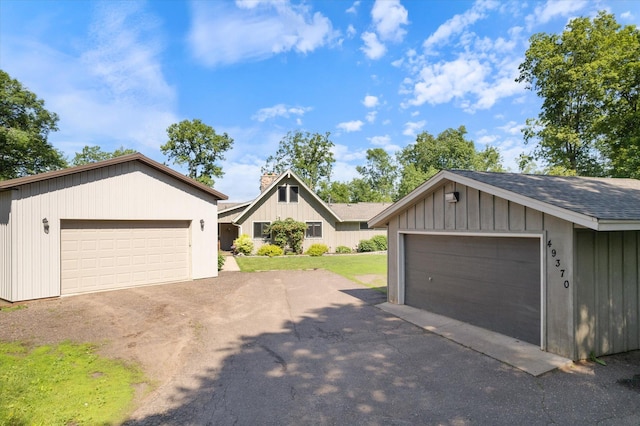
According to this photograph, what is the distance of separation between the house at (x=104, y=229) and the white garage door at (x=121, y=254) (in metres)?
0.03

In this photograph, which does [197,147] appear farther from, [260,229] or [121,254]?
[121,254]

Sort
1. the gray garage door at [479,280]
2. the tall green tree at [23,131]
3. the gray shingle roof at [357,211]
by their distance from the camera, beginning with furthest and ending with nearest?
the gray shingle roof at [357,211] < the tall green tree at [23,131] < the gray garage door at [479,280]

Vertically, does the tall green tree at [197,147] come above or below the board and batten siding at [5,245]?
above

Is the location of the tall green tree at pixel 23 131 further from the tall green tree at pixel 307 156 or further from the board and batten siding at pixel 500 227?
the board and batten siding at pixel 500 227

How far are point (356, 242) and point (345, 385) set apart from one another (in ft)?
73.0

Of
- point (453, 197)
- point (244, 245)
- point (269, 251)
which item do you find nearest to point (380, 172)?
point (269, 251)

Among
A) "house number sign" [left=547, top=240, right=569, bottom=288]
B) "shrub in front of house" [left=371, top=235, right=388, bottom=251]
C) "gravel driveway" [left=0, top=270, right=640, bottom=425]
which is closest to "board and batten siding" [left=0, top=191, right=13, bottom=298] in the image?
"gravel driveway" [left=0, top=270, right=640, bottom=425]

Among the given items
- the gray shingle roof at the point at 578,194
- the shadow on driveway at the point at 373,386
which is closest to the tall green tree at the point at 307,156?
the gray shingle roof at the point at 578,194

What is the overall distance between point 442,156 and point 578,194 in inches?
2026

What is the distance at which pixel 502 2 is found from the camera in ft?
38.6

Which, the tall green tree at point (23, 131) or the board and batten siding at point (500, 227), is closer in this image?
the board and batten siding at point (500, 227)

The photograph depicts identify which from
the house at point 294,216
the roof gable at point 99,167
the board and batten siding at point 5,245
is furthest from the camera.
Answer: the house at point 294,216

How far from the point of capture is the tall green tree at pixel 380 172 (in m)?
58.7

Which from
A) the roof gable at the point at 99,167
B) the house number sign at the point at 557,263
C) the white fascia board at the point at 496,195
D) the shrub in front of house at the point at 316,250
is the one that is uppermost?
the roof gable at the point at 99,167
